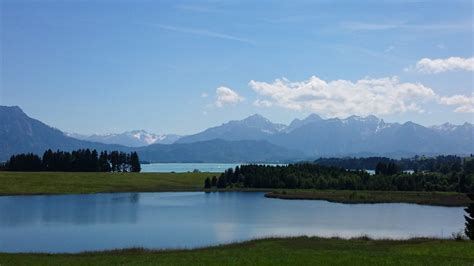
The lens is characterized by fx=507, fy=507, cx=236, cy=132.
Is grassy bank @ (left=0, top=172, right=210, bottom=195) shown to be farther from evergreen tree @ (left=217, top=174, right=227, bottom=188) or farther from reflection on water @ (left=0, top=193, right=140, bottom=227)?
reflection on water @ (left=0, top=193, right=140, bottom=227)

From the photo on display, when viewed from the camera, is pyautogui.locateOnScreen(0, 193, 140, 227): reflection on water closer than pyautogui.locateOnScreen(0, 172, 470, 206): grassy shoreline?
Yes

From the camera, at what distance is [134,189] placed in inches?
6467

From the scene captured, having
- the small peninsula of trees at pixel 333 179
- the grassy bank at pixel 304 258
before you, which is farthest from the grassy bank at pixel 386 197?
the grassy bank at pixel 304 258

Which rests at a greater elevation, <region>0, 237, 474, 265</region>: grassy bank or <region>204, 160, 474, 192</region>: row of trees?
<region>204, 160, 474, 192</region>: row of trees

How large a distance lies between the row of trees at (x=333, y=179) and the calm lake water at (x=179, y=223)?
48977 mm

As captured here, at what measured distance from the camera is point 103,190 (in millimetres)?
154000

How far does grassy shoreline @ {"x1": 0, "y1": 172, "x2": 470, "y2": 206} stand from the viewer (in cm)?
13912

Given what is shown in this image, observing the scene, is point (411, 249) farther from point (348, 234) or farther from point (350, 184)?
point (350, 184)

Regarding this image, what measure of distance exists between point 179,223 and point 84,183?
87069 mm

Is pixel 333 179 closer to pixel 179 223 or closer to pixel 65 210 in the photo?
pixel 65 210

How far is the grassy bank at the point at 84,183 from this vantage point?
14425 centimetres

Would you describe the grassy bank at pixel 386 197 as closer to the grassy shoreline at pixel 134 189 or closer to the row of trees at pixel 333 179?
the grassy shoreline at pixel 134 189

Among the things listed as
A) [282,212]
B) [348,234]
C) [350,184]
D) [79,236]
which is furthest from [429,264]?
[350,184]

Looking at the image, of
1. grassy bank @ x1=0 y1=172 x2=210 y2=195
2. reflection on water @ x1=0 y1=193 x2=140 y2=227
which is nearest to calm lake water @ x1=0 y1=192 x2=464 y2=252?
reflection on water @ x1=0 y1=193 x2=140 y2=227
